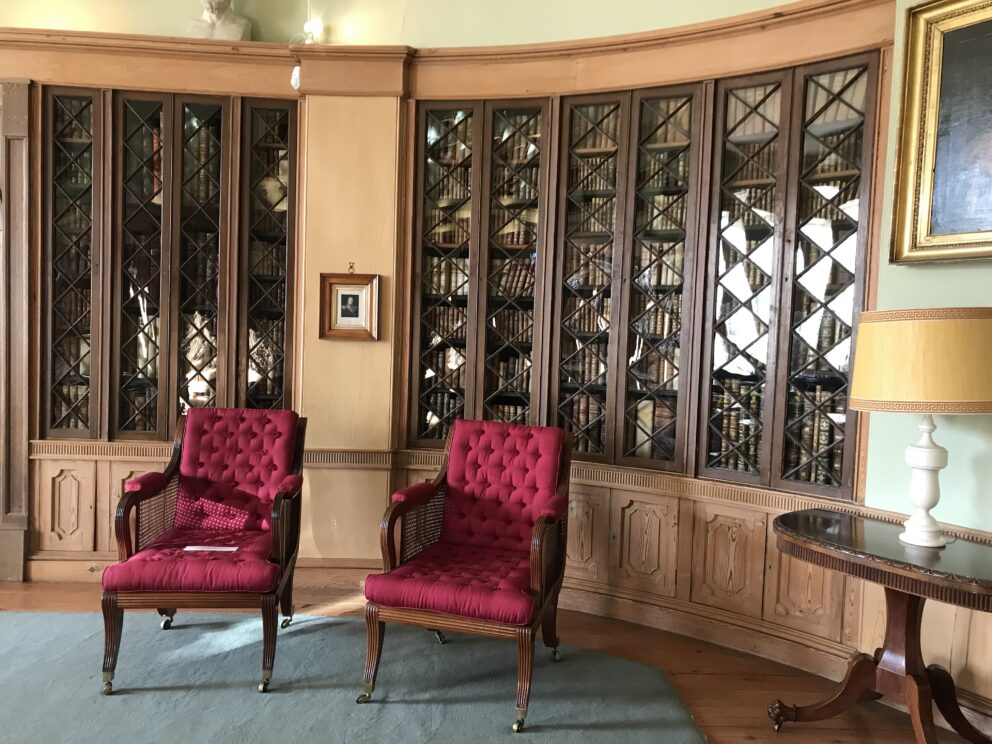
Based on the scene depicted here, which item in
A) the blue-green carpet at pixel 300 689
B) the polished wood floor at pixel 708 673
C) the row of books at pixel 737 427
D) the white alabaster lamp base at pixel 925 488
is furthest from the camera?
the row of books at pixel 737 427

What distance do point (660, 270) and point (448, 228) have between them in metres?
1.17

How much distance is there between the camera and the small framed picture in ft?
12.3

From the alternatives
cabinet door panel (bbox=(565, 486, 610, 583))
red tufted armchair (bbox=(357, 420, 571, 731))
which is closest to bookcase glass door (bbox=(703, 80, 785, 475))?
cabinet door panel (bbox=(565, 486, 610, 583))

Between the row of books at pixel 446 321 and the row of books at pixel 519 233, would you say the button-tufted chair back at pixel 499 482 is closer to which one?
the row of books at pixel 446 321

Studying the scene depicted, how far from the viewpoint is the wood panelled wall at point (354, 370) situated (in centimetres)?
347

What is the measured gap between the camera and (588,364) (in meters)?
3.68

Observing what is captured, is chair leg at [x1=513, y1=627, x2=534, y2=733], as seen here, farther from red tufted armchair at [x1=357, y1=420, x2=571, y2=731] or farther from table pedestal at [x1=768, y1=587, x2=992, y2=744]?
table pedestal at [x1=768, y1=587, x2=992, y2=744]

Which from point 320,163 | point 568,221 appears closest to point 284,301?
point 320,163

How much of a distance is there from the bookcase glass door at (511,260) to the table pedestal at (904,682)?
6.12ft

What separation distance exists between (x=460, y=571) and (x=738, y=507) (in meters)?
1.38

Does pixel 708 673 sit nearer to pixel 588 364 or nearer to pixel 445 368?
pixel 588 364

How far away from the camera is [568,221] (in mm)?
3686

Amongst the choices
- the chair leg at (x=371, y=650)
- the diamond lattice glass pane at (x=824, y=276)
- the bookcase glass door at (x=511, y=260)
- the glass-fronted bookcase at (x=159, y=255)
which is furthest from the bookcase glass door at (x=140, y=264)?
the diamond lattice glass pane at (x=824, y=276)

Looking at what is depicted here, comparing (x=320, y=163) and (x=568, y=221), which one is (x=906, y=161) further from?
(x=320, y=163)
